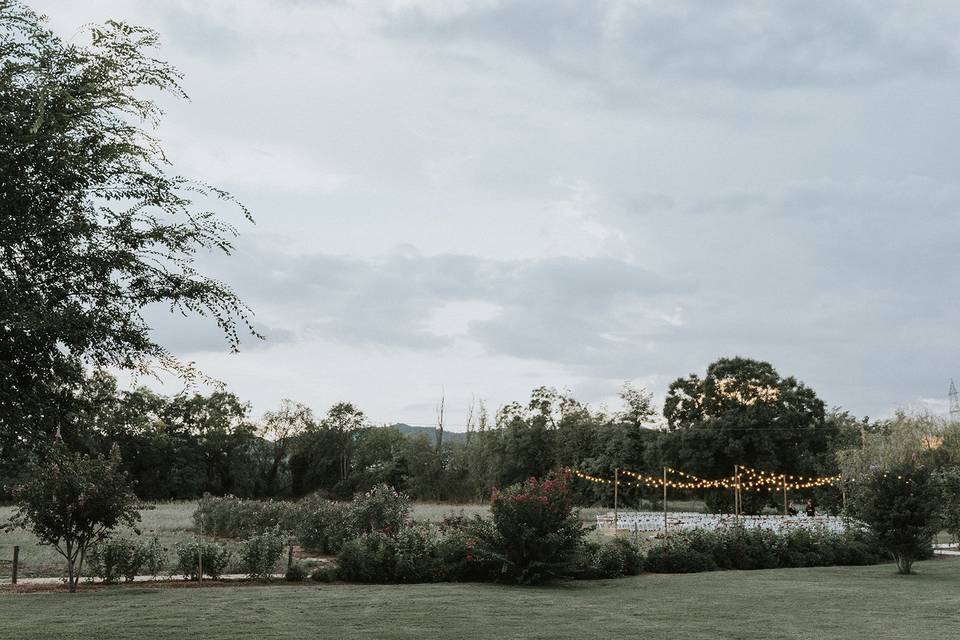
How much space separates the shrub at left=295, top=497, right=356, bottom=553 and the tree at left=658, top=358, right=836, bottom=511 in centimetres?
2915

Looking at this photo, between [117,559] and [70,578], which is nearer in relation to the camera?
[70,578]

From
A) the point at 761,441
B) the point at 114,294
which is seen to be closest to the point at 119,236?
the point at 114,294

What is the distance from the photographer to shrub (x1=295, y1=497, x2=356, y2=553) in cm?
2234

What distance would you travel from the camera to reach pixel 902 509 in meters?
20.4

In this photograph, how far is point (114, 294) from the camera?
8.01 meters

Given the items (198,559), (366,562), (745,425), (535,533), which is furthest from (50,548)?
(745,425)

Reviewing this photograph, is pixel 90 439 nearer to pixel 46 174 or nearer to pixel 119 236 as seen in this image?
pixel 119 236

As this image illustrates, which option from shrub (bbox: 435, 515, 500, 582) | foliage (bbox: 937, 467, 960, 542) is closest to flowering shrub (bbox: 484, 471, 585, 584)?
shrub (bbox: 435, 515, 500, 582)

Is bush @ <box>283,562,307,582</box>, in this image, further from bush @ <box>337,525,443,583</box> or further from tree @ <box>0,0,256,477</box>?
tree @ <box>0,0,256,477</box>

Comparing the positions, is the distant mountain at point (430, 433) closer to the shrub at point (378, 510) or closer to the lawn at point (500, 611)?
the shrub at point (378, 510)

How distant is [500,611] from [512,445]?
46858 mm

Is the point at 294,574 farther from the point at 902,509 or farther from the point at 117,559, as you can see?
the point at 902,509

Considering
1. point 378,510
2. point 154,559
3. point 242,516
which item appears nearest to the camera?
point 154,559

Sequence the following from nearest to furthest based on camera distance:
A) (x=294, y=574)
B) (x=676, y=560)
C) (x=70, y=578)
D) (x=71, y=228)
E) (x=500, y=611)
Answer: (x=71, y=228) < (x=500, y=611) < (x=70, y=578) < (x=294, y=574) < (x=676, y=560)
